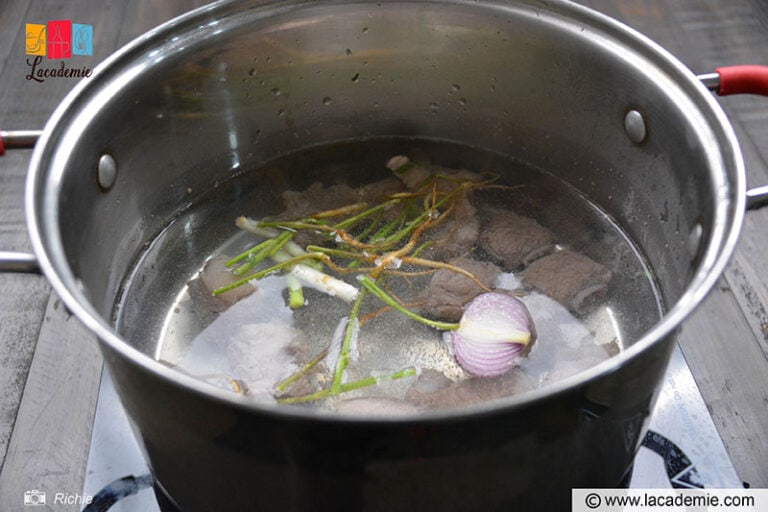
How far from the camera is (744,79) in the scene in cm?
109

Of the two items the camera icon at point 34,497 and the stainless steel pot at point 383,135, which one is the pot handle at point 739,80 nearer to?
the stainless steel pot at point 383,135

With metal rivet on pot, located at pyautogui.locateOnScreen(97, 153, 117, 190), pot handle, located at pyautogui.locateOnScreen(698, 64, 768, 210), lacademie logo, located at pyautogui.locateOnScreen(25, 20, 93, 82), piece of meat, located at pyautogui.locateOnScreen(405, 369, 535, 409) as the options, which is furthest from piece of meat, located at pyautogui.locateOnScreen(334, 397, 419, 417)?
lacademie logo, located at pyautogui.locateOnScreen(25, 20, 93, 82)

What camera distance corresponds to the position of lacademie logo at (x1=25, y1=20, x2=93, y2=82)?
1799mm

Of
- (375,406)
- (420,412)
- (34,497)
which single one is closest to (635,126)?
(375,406)

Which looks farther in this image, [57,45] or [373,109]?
[57,45]

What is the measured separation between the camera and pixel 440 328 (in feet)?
3.91

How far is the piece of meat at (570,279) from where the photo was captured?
4.08 feet

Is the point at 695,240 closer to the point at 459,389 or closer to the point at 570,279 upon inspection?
the point at 570,279

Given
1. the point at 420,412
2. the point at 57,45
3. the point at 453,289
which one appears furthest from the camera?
the point at 57,45

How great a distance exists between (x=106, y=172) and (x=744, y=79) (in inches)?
35.4

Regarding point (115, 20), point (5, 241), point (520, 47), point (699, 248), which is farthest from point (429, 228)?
point (115, 20)

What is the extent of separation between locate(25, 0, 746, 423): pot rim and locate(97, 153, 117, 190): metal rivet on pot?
0.11 meters

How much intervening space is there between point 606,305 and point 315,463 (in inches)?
25.0

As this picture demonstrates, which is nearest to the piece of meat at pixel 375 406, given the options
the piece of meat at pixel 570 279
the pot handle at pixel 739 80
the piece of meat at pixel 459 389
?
the piece of meat at pixel 459 389
